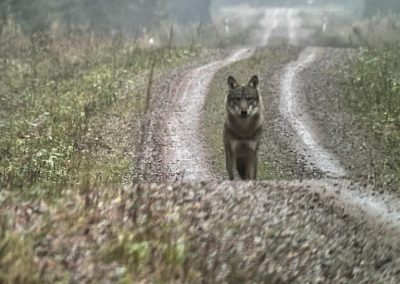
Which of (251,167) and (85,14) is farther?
(85,14)

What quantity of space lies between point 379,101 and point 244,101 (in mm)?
9297

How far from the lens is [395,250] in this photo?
345 inches

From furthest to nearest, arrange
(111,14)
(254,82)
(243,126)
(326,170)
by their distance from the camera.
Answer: (111,14)
(326,170)
(254,82)
(243,126)

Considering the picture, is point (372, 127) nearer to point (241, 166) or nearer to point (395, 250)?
point (241, 166)

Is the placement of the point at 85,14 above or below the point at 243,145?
above

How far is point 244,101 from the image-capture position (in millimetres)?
11680

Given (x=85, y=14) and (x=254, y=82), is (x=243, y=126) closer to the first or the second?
(x=254, y=82)

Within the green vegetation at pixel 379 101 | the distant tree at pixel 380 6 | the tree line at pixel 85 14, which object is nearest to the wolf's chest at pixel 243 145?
the green vegetation at pixel 379 101

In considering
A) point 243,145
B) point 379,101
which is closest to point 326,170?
point 243,145

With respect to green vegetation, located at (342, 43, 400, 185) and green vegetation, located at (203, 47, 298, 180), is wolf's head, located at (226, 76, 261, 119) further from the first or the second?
green vegetation, located at (342, 43, 400, 185)

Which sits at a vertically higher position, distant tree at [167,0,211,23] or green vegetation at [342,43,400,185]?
distant tree at [167,0,211,23]

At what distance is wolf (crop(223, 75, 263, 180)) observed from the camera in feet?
38.4

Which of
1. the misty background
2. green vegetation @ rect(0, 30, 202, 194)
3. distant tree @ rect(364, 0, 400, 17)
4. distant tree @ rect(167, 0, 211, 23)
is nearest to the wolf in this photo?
green vegetation @ rect(0, 30, 202, 194)

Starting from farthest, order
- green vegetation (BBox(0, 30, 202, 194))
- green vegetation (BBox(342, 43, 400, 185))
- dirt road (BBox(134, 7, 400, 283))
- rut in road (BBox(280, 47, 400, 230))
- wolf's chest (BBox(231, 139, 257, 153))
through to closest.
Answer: green vegetation (BBox(342, 43, 400, 185)) → green vegetation (BBox(0, 30, 202, 194)) → wolf's chest (BBox(231, 139, 257, 153)) → rut in road (BBox(280, 47, 400, 230)) → dirt road (BBox(134, 7, 400, 283))
